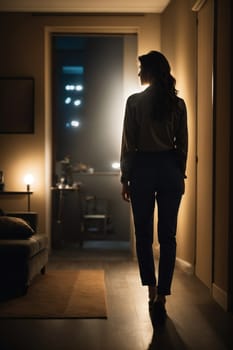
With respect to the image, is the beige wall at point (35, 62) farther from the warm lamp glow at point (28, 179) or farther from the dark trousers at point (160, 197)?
the dark trousers at point (160, 197)

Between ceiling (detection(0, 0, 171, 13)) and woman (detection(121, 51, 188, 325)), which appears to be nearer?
woman (detection(121, 51, 188, 325))

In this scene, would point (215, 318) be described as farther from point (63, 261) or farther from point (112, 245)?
point (112, 245)

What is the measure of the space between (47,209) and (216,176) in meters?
2.57

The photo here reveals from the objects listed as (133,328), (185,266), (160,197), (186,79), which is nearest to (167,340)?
(133,328)

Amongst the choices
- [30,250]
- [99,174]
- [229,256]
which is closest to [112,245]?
[99,174]

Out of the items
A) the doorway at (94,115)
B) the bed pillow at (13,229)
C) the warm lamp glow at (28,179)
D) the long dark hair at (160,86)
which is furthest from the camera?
the doorway at (94,115)

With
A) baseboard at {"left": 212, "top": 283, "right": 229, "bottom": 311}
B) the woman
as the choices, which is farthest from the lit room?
the woman

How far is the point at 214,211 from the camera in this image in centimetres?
323

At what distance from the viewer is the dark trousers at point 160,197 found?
2680mm

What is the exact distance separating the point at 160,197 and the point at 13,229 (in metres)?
1.26

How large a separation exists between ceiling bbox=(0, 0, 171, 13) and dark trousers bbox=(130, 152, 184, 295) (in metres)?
2.71

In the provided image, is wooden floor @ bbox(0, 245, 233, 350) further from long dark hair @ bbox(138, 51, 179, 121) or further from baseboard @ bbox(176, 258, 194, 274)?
long dark hair @ bbox(138, 51, 179, 121)

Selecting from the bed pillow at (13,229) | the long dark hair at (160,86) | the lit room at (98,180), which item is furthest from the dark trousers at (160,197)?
the bed pillow at (13,229)

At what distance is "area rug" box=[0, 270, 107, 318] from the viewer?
279cm
